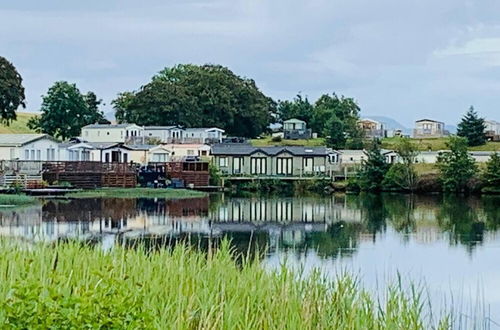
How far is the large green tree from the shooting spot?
6569cm

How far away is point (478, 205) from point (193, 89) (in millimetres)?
33520

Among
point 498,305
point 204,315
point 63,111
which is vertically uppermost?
point 63,111

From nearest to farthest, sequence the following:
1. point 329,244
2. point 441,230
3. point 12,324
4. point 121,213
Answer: point 12,324, point 329,244, point 441,230, point 121,213

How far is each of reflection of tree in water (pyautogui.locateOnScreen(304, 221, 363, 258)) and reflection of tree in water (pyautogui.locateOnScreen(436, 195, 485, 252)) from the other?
2.60 meters

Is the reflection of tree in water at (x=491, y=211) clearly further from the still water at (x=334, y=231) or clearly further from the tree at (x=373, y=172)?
the tree at (x=373, y=172)

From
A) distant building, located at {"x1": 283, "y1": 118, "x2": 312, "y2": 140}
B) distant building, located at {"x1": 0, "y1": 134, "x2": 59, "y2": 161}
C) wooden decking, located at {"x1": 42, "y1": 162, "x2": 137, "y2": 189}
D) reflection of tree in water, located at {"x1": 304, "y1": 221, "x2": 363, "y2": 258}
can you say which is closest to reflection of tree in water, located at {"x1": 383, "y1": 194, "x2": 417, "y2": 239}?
reflection of tree in water, located at {"x1": 304, "y1": 221, "x2": 363, "y2": 258}

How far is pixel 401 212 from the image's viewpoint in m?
33.6

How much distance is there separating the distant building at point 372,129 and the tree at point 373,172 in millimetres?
16206

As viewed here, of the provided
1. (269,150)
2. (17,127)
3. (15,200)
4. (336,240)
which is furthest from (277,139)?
(336,240)

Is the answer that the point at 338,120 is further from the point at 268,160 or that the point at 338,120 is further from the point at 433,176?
the point at 433,176

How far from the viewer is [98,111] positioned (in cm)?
7150

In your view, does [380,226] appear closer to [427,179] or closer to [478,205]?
[478,205]

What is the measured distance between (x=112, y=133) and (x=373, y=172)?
68.8 ft

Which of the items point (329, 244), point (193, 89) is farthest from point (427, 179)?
point (329, 244)
